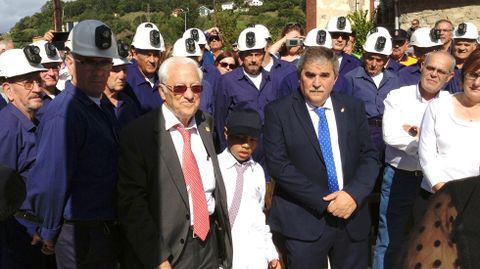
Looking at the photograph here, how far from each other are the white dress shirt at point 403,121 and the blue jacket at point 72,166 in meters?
2.37

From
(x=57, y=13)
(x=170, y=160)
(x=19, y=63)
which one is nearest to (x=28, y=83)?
(x=19, y=63)

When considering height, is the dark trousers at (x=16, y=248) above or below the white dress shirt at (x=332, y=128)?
below

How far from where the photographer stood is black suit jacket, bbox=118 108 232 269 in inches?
114

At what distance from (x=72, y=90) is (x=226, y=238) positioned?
1.25 m

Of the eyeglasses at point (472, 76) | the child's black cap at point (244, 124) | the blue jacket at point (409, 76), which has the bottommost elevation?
the child's black cap at point (244, 124)

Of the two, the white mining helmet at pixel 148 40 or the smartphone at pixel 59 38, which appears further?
the smartphone at pixel 59 38

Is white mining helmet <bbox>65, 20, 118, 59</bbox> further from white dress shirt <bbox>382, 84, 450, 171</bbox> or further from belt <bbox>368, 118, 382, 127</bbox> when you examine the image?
belt <bbox>368, 118, 382, 127</bbox>

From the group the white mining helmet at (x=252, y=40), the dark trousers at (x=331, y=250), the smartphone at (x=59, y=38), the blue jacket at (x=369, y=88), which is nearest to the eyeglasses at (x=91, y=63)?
the dark trousers at (x=331, y=250)

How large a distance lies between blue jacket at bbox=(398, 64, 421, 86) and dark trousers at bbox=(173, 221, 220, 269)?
2.98 meters

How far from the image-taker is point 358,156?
3715 millimetres

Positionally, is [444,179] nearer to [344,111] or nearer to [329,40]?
[344,111]

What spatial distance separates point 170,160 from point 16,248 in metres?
1.29

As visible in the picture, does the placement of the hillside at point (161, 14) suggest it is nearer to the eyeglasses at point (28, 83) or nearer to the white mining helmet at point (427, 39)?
the white mining helmet at point (427, 39)

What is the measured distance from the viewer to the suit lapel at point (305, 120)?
140 inches
